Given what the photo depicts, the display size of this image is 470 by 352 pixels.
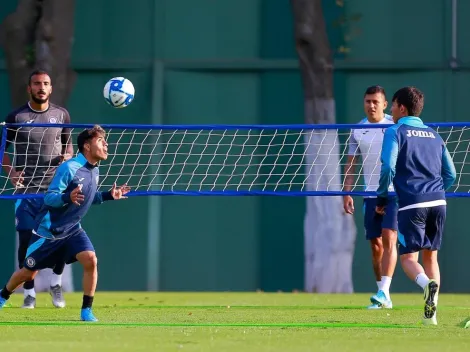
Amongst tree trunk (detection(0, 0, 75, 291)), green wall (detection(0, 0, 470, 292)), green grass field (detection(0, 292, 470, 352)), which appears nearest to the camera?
green grass field (detection(0, 292, 470, 352))

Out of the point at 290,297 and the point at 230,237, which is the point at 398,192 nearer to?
the point at 290,297

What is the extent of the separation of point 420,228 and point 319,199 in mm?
7594

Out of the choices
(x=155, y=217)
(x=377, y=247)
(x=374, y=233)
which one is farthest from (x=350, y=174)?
(x=155, y=217)

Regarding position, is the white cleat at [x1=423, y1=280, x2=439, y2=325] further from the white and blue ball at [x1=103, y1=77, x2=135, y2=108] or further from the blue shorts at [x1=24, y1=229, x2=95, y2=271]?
the white and blue ball at [x1=103, y1=77, x2=135, y2=108]

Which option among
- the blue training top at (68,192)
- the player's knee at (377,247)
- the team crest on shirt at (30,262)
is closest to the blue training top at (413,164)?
the blue training top at (68,192)

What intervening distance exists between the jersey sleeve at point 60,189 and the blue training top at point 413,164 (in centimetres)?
256

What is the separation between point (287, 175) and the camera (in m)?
19.2

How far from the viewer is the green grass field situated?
9.16 m

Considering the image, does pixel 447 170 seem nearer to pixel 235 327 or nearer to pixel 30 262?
pixel 235 327

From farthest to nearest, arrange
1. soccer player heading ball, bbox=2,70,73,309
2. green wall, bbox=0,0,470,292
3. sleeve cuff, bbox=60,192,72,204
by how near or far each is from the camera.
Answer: green wall, bbox=0,0,470,292 → soccer player heading ball, bbox=2,70,73,309 → sleeve cuff, bbox=60,192,72,204

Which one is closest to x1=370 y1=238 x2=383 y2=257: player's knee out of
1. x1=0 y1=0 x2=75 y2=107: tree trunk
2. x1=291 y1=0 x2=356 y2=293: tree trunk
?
x1=291 y1=0 x2=356 y2=293: tree trunk

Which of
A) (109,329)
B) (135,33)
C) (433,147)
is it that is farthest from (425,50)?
(109,329)

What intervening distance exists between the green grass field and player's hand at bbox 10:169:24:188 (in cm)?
121

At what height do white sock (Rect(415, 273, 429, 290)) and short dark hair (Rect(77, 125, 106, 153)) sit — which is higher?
short dark hair (Rect(77, 125, 106, 153))
